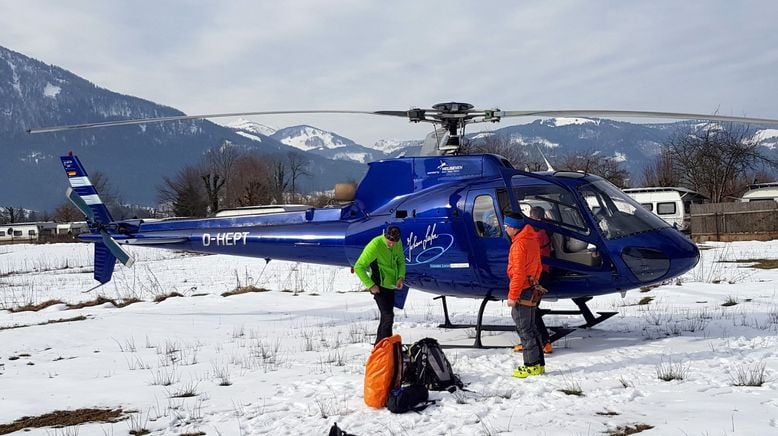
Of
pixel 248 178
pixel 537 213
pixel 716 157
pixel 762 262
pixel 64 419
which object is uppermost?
pixel 248 178

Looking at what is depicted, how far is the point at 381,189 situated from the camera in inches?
365

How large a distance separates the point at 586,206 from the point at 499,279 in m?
1.54

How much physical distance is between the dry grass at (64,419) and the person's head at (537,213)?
5.45 m

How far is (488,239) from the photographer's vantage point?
782cm

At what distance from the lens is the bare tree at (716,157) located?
3850 centimetres

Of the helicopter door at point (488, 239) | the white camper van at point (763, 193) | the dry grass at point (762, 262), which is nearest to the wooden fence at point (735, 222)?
the white camper van at point (763, 193)

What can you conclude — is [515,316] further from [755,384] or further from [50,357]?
[50,357]

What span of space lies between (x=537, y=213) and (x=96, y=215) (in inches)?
389

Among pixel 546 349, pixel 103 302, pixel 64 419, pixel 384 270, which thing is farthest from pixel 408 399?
pixel 103 302

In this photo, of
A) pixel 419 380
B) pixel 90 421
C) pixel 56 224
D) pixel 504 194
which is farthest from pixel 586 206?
pixel 56 224

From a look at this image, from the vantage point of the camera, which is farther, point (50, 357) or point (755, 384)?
point (50, 357)

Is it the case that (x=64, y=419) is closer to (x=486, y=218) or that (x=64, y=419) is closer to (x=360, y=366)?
(x=360, y=366)

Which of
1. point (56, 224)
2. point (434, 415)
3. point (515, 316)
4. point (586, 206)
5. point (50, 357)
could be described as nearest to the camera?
point (434, 415)

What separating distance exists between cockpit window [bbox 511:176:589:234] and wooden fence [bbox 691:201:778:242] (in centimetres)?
2368
